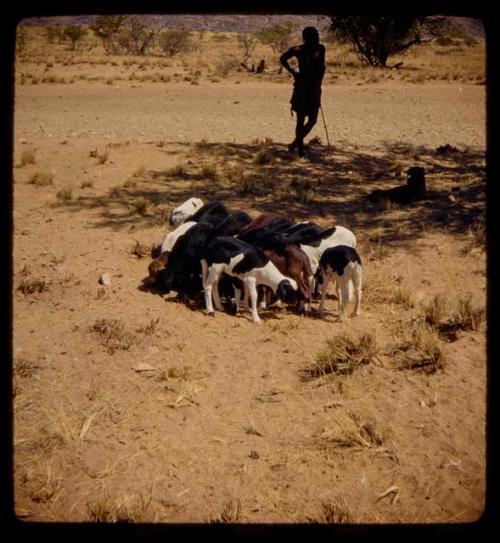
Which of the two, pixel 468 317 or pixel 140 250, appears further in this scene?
pixel 140 250

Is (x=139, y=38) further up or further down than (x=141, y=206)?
further up

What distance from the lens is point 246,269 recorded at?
22.1ft

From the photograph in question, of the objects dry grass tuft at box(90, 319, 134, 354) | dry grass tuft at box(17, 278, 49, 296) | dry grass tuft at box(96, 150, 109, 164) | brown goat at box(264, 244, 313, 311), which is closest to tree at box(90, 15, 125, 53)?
dry grass tuft at box(96, 150, 109, 164)

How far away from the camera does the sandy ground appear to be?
3.89 meters

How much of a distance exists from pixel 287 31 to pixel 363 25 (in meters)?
30.8

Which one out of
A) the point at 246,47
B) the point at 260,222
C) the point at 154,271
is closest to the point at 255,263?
the point at 260,222

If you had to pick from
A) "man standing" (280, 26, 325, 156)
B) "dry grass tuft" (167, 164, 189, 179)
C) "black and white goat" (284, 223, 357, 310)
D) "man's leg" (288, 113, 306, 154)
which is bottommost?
"black and white goat" (284, 223, 357, 310)

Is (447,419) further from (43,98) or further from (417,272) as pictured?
(43,98)

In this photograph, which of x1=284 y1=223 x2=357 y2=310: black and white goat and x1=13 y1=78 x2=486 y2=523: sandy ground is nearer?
x1=13 y1=78 x2=486 y2=523: sandy ground

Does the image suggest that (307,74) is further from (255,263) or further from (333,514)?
(333,514)

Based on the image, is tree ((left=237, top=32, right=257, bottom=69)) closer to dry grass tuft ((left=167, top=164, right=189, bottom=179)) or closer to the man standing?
the man standing

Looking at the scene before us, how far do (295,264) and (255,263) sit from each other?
63 cm

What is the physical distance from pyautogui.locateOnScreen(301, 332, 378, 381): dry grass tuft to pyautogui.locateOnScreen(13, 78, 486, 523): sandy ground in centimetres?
13

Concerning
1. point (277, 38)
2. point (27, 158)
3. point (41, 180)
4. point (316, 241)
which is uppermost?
point (277, 38)
